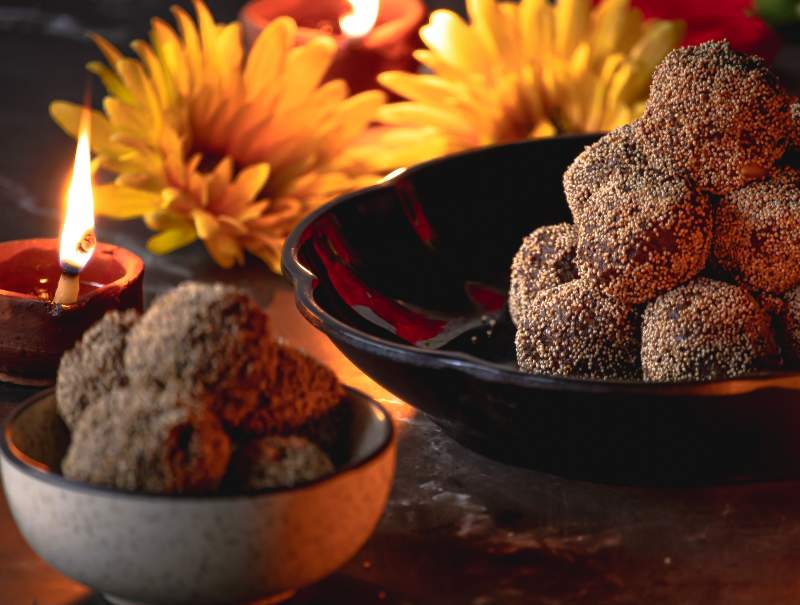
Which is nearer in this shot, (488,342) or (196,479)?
(196,479)

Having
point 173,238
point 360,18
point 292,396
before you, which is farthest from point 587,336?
point 360,18

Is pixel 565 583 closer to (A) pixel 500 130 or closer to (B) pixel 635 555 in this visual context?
(B) pixel 635 555

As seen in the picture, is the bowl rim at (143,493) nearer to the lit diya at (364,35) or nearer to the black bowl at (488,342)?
the black bowl at (488,342)

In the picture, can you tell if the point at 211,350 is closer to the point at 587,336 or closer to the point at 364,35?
the point at 587,336

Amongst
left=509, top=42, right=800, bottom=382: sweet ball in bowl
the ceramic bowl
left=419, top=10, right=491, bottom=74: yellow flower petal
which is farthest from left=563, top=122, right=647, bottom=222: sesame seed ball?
left=419, top=10, right=491, bottom=74: yellow flower petal

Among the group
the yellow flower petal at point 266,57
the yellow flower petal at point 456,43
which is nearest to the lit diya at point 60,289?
the yellow flower petal at point 266,57
